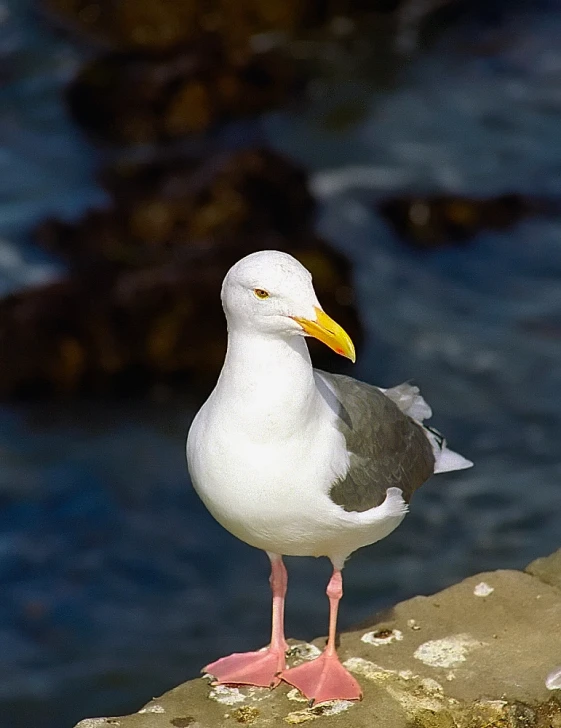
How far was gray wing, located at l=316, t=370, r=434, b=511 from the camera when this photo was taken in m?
5.28

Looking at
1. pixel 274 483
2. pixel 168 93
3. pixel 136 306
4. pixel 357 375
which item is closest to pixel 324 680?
pixel 274 483

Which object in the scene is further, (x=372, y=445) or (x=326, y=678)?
(x=372, y=445)

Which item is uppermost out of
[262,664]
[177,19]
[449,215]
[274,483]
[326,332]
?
[177,19]

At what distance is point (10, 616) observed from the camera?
30.5 ft

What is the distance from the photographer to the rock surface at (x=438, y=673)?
513 cm

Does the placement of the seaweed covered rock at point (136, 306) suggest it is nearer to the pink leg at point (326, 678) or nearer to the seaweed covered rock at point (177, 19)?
the seaweed covered rock at point (177, 19)

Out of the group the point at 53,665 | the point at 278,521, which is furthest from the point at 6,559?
the point at 278,521

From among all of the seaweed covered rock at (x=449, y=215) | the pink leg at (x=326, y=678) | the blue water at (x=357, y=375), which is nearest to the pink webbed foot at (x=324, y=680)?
the pink leg at (x=326, y=678)

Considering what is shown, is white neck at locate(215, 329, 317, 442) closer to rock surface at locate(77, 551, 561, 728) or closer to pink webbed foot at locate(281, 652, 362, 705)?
pink webbed foot at locate(281, 652, 362, 705)

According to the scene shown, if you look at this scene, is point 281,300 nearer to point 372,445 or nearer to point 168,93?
point 372,445

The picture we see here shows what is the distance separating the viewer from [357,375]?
39.1 ft

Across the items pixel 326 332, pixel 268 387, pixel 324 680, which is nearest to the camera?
pixel 326 332

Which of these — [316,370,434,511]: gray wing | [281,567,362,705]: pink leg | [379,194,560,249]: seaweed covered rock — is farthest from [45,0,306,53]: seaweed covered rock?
[281,567,362,705]: pink leg

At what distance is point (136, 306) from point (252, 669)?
656cm
